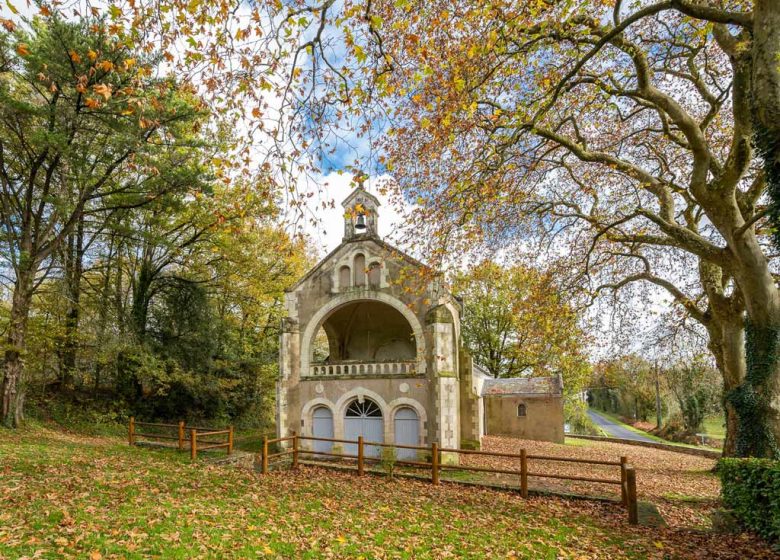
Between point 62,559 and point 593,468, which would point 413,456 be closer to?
point 593,468

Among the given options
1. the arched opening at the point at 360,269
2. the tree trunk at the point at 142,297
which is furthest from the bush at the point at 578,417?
the tree trunk at the point at 142,297

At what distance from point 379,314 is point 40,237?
46.9 feet

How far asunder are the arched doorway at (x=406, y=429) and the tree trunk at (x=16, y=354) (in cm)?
1377

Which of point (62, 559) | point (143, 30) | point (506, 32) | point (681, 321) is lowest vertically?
point (62, 559)

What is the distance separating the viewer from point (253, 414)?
84.6 feet

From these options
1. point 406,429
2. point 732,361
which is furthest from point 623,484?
point 406,429

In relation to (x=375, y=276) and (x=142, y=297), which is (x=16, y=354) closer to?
(x=142, y=297)

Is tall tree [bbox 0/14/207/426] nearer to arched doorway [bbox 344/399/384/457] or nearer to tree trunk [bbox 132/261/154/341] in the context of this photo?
tree trunk [bbox 132/261/154/341]

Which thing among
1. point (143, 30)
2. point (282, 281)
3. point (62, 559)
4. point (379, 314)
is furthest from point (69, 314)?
point (143, 30)

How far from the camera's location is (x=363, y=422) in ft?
57.4

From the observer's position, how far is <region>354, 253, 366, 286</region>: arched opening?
18.4 meters

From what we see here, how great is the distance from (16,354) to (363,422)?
1290 centimetres

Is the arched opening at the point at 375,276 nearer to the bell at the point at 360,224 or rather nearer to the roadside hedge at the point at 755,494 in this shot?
the bell at the point at 360,224

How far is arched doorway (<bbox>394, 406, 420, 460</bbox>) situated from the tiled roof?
11315mm
